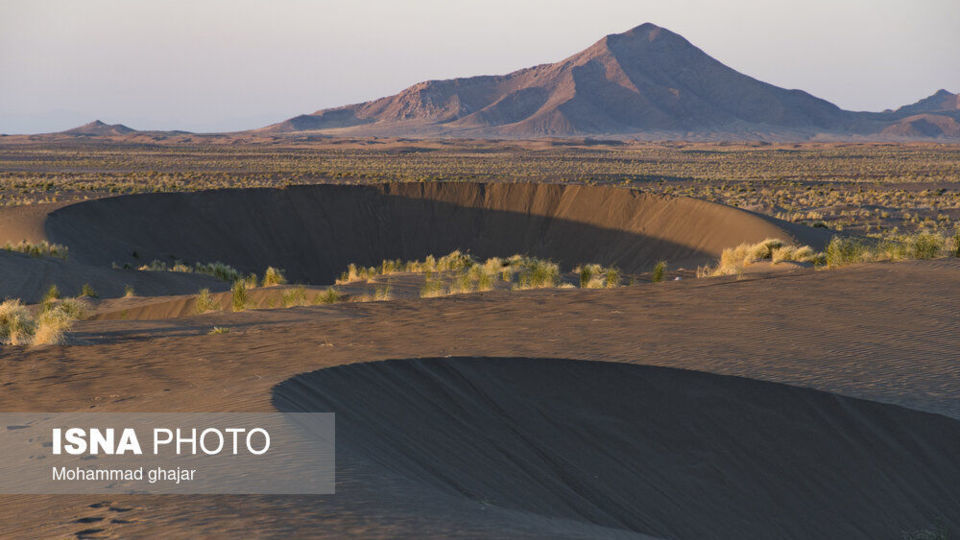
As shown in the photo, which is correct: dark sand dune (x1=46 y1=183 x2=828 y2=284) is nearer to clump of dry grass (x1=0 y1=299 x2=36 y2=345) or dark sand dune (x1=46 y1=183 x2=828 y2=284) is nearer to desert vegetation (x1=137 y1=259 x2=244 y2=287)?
desert vegetation (x1=137 y1=259 x2=244 y2=287)

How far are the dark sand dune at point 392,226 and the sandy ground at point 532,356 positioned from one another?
50.4 ft

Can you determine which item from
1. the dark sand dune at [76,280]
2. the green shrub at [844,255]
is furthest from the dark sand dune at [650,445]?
the dark sand dune at [76,280]

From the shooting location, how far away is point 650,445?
337 inches

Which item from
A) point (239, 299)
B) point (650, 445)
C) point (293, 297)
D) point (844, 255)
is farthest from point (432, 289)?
point (650, 445)

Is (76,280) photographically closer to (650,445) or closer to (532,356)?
(532,356)

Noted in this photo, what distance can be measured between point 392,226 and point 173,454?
33584 mm

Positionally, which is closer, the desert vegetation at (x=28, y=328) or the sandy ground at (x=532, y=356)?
the sandy ground at (x=532, y=356)

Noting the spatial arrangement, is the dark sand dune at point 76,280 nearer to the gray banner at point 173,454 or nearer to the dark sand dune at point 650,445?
the gray banner at point 173,454

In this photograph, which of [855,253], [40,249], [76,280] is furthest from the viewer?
[40,249]

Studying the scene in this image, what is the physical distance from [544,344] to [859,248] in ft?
42.0

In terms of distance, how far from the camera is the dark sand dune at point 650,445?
720 cm

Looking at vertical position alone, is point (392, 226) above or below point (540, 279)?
below

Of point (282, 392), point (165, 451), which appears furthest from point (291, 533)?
point (282, 392)

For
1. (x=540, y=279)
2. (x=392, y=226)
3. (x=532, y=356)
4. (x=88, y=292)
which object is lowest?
(x=88, y=292)
